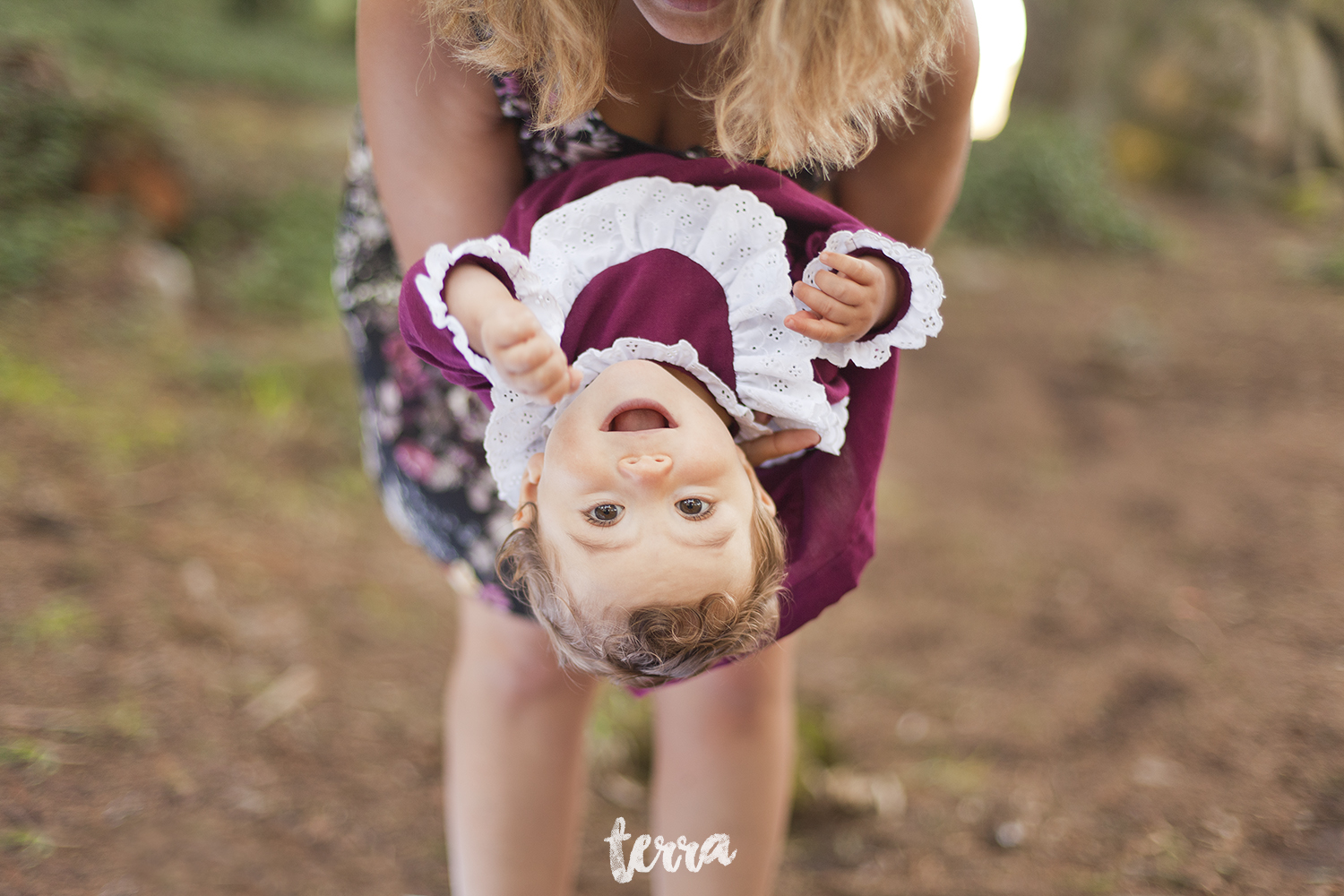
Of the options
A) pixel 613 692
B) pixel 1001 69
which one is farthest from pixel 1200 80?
pixel 613 692

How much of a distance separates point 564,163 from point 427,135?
0.18 m

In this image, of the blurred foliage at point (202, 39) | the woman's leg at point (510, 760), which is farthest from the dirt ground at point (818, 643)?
the blurred foliage at point (202, 39)

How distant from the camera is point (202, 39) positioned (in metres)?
7.18

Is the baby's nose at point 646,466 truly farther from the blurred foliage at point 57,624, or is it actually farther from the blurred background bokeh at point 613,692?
the blurred foliage at point 57,624

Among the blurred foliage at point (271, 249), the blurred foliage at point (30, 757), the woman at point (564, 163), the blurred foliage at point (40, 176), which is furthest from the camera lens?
the blurred foliage at point (271, 249)

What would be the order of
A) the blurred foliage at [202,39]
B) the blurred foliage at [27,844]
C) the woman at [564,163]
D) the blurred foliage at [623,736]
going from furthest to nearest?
1. the blurred foliage at [202,39]
2. the blurred foliage at [623,736]
3. the blurred foliage at [27,844]
4. the woman at [564,163]

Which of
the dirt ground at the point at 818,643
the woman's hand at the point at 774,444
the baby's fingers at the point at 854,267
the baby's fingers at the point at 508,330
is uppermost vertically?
the baby's fingers at the point at 854,267

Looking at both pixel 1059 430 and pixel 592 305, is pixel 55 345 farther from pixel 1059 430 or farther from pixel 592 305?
pixel 1059 430

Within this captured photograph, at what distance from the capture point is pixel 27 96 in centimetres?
373

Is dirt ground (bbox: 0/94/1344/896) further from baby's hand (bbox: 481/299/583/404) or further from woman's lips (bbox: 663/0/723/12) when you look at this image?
woman's lips (bbox: 663/0/723/12)

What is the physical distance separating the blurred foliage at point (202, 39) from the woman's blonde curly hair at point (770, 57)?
13.7 ft

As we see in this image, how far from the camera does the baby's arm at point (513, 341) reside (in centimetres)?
93

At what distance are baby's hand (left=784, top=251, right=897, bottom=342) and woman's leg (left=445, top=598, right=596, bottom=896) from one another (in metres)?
0.68

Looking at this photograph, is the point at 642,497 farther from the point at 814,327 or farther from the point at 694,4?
the point at 694,4
